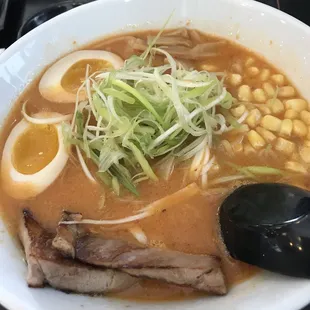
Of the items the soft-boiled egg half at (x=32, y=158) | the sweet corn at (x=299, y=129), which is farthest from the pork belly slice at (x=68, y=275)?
the sweet corn at (x=299, y=129)

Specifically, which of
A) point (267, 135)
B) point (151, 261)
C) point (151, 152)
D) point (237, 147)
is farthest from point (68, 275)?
point (267, 135)

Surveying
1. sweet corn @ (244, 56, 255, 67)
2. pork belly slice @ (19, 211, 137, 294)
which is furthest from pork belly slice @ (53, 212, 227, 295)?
sweet corn @ (244, 56, 255, 67)

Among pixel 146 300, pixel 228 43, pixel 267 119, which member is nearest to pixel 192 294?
pixel 146 300

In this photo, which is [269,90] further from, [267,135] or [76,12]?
[76,12]

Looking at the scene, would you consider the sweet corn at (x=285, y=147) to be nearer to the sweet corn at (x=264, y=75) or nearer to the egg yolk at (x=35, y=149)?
the sweet corn at (x=264, y=75)

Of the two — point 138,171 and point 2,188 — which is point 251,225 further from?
point 2,188

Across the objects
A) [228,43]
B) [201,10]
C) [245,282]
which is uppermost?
[201,10]
